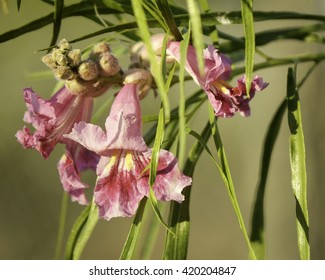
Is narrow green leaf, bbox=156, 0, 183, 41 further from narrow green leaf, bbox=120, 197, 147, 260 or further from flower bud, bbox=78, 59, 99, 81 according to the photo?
narrow green leaf, bbox=120, 197, 147, 260

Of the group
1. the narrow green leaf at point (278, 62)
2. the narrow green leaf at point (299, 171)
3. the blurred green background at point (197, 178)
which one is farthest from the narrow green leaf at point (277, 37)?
the blurred green background at point (197, 178)

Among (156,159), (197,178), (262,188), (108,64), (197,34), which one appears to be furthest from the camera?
(197,178)

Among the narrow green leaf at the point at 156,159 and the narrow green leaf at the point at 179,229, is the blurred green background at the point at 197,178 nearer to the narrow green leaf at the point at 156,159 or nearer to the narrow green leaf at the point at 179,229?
the narrow green leaf at the point at 179,229

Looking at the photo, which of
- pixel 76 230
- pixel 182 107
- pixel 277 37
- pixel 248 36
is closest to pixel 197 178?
pixel 277 37

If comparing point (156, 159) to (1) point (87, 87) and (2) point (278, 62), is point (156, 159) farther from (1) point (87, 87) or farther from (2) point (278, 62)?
(2) point (278, 62)

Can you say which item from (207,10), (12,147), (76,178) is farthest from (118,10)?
(12,147)

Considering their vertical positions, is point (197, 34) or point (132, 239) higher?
point (197, 34)
